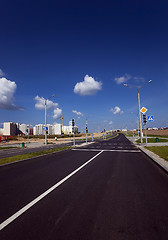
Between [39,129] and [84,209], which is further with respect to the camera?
[39,129]

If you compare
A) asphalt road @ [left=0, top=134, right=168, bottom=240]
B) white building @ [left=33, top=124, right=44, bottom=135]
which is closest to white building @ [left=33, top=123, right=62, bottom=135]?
white building @ [left=33, top=124, right=44, bottom=135]

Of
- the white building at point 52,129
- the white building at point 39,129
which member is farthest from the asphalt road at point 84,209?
the white building at point 39,129

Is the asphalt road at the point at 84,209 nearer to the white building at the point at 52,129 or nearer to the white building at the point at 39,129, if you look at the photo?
the white building at the point at 52,129

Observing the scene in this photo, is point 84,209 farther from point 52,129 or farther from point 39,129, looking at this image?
point 39,129

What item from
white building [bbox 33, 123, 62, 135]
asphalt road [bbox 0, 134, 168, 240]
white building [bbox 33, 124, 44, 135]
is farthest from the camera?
white building [bbox 33, 124, 44, 135]

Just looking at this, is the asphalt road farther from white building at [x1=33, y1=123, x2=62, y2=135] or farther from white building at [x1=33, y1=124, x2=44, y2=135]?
white building at [x1=33, y1=124, x2=44, y2=135]

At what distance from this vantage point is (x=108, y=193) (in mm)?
4359

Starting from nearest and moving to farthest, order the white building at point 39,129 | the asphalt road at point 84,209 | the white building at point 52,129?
the asphalt road at point 84,209 < the white building at point 52,129 < the white building at point 39,129

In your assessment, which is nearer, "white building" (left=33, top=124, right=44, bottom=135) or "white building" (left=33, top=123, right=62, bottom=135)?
"white building" (left=33, top=123, right=62, bottom=135)

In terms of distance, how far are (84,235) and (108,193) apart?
2.03 metres

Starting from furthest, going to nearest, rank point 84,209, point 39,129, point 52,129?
point 39,129 → point 52,129 → point 84,209

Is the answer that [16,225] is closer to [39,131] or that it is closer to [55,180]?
[55,180]

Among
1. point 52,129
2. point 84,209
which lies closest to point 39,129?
point 52,129

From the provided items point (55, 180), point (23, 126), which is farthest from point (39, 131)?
point (55, 180)
